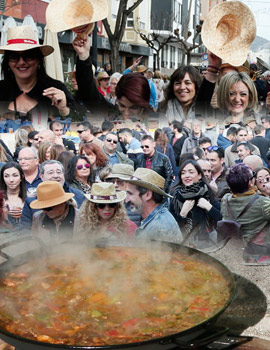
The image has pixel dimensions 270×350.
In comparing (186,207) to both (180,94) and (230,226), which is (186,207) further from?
(180,94)

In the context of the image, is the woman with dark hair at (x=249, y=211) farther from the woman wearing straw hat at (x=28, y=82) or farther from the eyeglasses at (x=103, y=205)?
the woman wearing straw hat at (x=28, y=82)

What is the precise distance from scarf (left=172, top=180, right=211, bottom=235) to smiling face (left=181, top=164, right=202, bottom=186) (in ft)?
0.12

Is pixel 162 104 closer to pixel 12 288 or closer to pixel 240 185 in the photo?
pixel 240 185

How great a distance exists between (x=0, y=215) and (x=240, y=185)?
239 cm

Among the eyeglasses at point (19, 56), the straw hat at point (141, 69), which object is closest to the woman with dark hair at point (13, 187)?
the eyeglasses at point (19, 56)

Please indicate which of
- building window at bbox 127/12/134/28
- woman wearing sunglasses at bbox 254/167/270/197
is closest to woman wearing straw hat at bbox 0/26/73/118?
building window at bbox 127/12/134/28

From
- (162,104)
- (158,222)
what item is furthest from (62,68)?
(158,222)

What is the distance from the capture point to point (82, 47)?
4.39 m

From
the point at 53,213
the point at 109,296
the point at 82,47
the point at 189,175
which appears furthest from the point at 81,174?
the point at 109,296

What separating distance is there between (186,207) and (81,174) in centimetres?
113

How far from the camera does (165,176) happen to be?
4.73m

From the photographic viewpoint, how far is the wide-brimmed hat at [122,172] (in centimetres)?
462

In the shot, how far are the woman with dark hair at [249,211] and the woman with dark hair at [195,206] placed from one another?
148 millimetres

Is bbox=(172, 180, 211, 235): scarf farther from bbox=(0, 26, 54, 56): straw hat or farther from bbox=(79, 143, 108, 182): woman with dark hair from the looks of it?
bbox=(0, 26, 54, 56): straw hat
